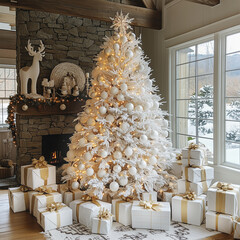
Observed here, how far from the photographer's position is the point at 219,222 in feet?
9.89

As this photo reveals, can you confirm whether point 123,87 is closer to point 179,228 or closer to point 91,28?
point 179,228

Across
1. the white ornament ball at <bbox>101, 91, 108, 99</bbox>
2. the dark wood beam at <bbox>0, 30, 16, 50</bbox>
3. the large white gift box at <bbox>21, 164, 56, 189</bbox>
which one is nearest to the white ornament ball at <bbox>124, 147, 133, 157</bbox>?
the white ornament ball at <bbox>101, 91, 108, 99</bbox>

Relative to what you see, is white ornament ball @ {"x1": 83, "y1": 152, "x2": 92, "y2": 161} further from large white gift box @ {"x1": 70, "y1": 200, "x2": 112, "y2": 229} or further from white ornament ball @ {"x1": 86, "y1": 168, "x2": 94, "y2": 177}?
large white gift box @ {"x1": 70, "y1": 200, "x2": 112, "y2": 229}

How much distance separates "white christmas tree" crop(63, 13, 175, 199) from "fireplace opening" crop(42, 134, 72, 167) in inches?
61.2

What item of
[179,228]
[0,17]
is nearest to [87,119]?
[179,228]

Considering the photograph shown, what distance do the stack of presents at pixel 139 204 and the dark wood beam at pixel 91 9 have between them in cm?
223

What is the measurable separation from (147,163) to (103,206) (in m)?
0.78

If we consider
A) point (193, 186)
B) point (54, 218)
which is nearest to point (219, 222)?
point (193, 186)

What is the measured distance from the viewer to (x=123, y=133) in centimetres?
348

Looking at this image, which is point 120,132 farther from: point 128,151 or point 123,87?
point 123,87

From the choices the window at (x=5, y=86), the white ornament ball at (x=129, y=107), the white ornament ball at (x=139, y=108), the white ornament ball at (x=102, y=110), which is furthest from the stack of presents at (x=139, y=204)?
the window at (x=5, y=86)

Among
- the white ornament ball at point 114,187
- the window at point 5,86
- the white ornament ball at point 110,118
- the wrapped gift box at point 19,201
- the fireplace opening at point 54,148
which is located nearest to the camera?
the white ornament ball at point 114,187

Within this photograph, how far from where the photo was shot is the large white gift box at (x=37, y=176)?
366 cm

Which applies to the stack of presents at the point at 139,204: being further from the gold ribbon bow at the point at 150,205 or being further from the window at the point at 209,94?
the window at the point at 209,94
